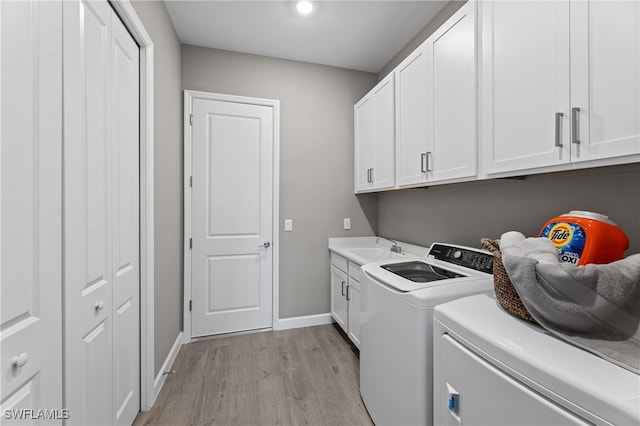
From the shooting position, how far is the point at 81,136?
3.45 feet

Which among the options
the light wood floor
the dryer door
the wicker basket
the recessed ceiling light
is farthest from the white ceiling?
the light wood floor

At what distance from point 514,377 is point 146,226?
1.89m

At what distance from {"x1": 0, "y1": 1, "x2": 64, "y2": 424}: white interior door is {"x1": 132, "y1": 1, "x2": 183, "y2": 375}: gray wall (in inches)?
35.7

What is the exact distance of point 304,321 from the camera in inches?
112

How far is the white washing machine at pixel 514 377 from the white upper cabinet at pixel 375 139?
4.72 feet

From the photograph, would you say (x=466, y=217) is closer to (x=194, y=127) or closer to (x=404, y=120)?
(x=404, y=120)

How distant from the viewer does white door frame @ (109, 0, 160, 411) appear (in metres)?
1.65

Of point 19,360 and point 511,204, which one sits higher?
point 511,204

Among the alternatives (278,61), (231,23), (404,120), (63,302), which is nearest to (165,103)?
(231,23)

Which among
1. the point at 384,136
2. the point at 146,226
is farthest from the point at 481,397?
the point at 384,136

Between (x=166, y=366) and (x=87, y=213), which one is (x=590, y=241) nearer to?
(x=87, y=213)

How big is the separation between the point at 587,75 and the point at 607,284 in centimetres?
74

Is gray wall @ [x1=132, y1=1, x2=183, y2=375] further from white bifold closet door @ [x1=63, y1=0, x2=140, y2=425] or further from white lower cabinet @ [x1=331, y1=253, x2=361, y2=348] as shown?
white lower cabinet @ [x1=331, y1=253, x2=361, y2=348]

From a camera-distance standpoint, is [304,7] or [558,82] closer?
[558,82]
